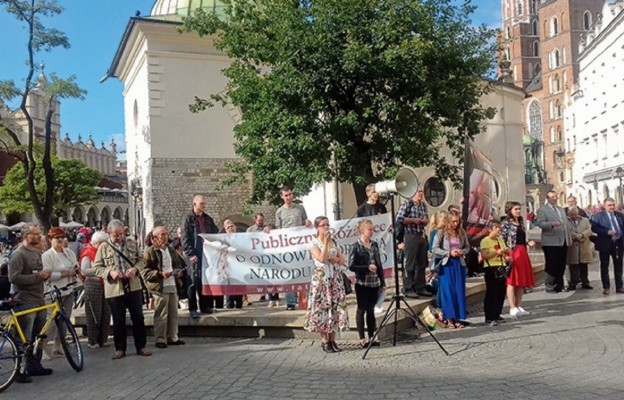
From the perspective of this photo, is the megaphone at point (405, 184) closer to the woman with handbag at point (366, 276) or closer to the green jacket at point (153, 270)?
the woman with handbag at point (366, 276)

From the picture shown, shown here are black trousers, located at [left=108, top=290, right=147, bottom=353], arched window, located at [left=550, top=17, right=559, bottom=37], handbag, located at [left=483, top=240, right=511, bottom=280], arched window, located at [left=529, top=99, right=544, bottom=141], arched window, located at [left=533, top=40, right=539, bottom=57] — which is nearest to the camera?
black trousers, located at [left=108, top=290, right=147, bottom=353]

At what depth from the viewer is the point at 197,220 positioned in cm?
1091

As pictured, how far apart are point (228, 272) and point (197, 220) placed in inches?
39.9

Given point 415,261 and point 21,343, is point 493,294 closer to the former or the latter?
point 415,261

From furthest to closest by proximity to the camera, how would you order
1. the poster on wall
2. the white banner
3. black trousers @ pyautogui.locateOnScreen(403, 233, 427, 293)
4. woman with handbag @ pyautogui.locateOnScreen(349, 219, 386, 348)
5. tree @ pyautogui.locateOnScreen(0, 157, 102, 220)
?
1. tree @ pyautogui.locateOnScreen(0, 157, 102, 220)
2. the poster on wall
3. black trousers @ pyautogui.locateOnScreen(403, 233, 427, 293)
4. the white banner
5. woman with handbag @ pyautogui.locateOnScreen(349, 219, 386, 348)

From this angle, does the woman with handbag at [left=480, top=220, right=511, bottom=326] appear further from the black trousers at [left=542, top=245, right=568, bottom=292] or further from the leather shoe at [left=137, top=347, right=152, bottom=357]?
the leather shoe at [left=137, top=347, right=152, bottom=357]

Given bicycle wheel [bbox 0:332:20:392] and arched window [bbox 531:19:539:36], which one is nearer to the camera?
bicycle wheel [bbox 0:332:20:392]

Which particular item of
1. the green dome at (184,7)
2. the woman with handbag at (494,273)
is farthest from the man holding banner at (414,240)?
the green dome at (184,7)

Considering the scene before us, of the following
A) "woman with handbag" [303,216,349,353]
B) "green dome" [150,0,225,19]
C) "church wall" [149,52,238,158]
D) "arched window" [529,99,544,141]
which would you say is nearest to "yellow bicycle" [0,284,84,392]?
"woman with handbag" [303,216,349,353]

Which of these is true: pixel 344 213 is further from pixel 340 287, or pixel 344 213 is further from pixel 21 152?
pixel 340 287

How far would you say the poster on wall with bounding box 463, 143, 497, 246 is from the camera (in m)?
13.2

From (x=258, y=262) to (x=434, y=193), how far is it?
1996cm

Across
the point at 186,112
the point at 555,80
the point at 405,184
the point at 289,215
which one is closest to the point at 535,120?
the point at 555,80

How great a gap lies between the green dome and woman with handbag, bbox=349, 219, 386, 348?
21225mm
